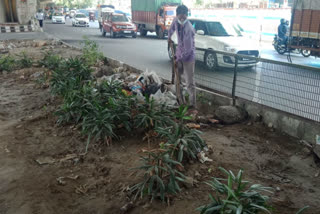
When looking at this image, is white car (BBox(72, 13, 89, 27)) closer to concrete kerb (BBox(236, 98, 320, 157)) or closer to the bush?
concrete kerb (BBox(236, 98, 320, 157))

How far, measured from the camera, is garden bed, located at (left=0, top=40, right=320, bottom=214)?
342 cm

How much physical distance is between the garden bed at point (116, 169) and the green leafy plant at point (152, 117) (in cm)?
21

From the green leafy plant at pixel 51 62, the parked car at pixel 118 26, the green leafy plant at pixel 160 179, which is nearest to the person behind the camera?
the green leafy plant at pixel 160 179

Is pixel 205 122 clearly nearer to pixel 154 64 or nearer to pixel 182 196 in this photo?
pixel 182 196

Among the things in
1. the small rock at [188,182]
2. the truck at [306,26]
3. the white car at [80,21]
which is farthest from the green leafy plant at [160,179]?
the white car at [80,21]

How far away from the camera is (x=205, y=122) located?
5566mm

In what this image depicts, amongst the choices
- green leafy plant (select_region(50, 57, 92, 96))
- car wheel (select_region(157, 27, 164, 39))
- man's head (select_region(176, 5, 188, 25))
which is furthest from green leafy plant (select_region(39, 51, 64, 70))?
car wheel (select_region(157, 27, 164, 39))

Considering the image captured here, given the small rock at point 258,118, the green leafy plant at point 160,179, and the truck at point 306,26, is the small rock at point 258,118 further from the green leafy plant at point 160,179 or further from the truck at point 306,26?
the truck at point 306,26

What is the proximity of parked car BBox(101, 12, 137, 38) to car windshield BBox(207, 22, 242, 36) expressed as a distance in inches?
534

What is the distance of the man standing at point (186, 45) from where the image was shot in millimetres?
5863

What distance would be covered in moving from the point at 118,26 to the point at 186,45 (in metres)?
19.0

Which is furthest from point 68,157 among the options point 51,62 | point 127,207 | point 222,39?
point 222,39

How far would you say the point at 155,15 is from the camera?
79.2 ft

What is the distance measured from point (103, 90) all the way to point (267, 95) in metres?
3.10
